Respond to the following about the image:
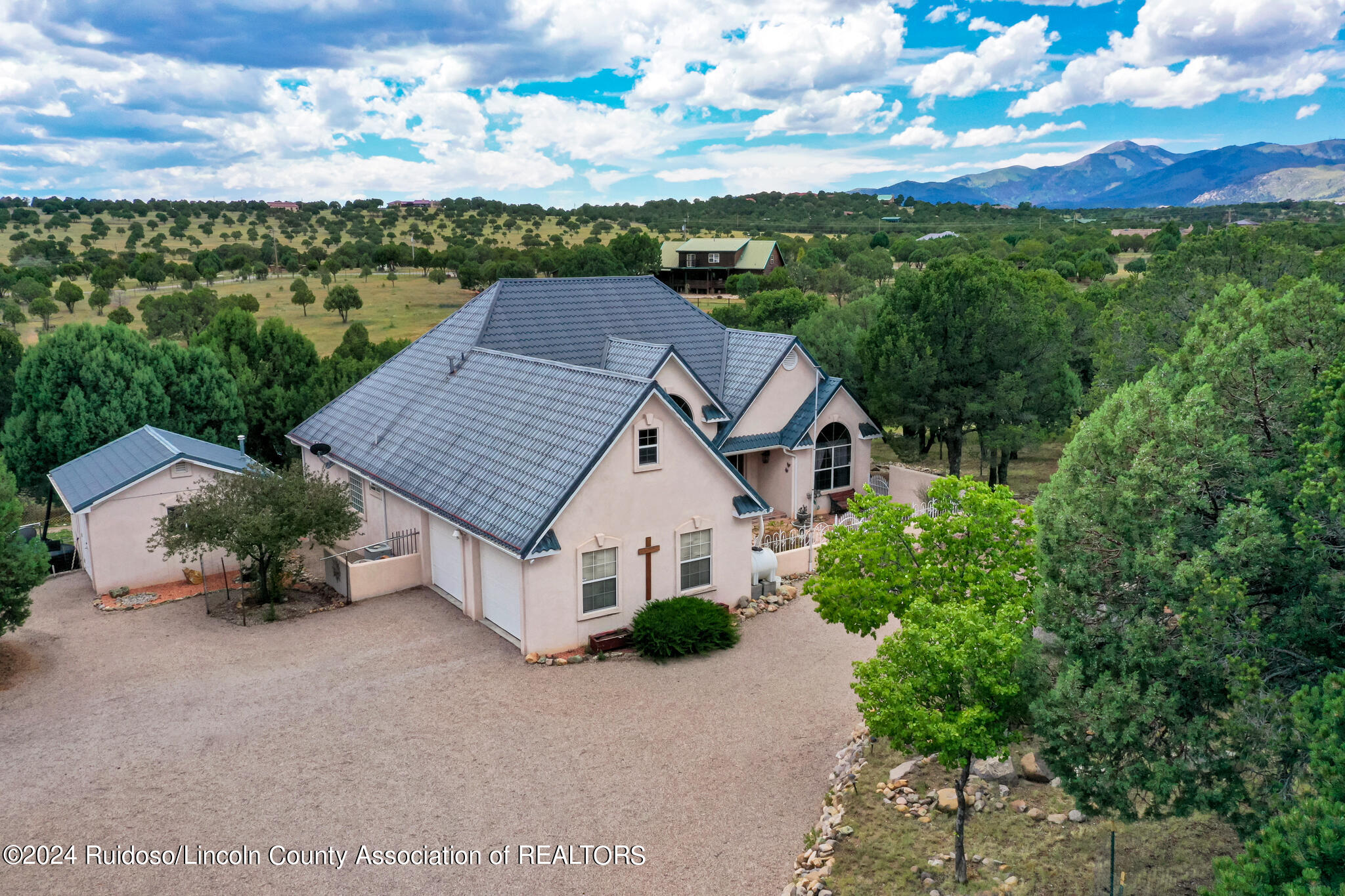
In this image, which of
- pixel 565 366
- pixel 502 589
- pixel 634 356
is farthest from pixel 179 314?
pixel 502 589

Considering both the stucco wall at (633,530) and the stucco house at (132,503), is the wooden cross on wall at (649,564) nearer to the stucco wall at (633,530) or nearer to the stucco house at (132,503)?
the stucco wall at (633,530)

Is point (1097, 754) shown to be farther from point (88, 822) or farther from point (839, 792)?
point (88, 822)

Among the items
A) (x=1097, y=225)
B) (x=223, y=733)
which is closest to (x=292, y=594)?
(x=223, y=733)

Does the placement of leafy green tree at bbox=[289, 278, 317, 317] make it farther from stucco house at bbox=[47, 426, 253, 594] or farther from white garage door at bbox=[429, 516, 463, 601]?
white garage door at bbox=[429, 516, 463, 601]

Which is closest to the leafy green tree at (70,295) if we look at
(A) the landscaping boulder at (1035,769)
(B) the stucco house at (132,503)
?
(B) the stucco house at (132,503)

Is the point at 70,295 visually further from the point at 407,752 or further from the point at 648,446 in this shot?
the point at 407,752

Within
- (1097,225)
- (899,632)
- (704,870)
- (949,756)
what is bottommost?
(704,870)

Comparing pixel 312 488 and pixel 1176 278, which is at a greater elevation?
pixel 1176 278
